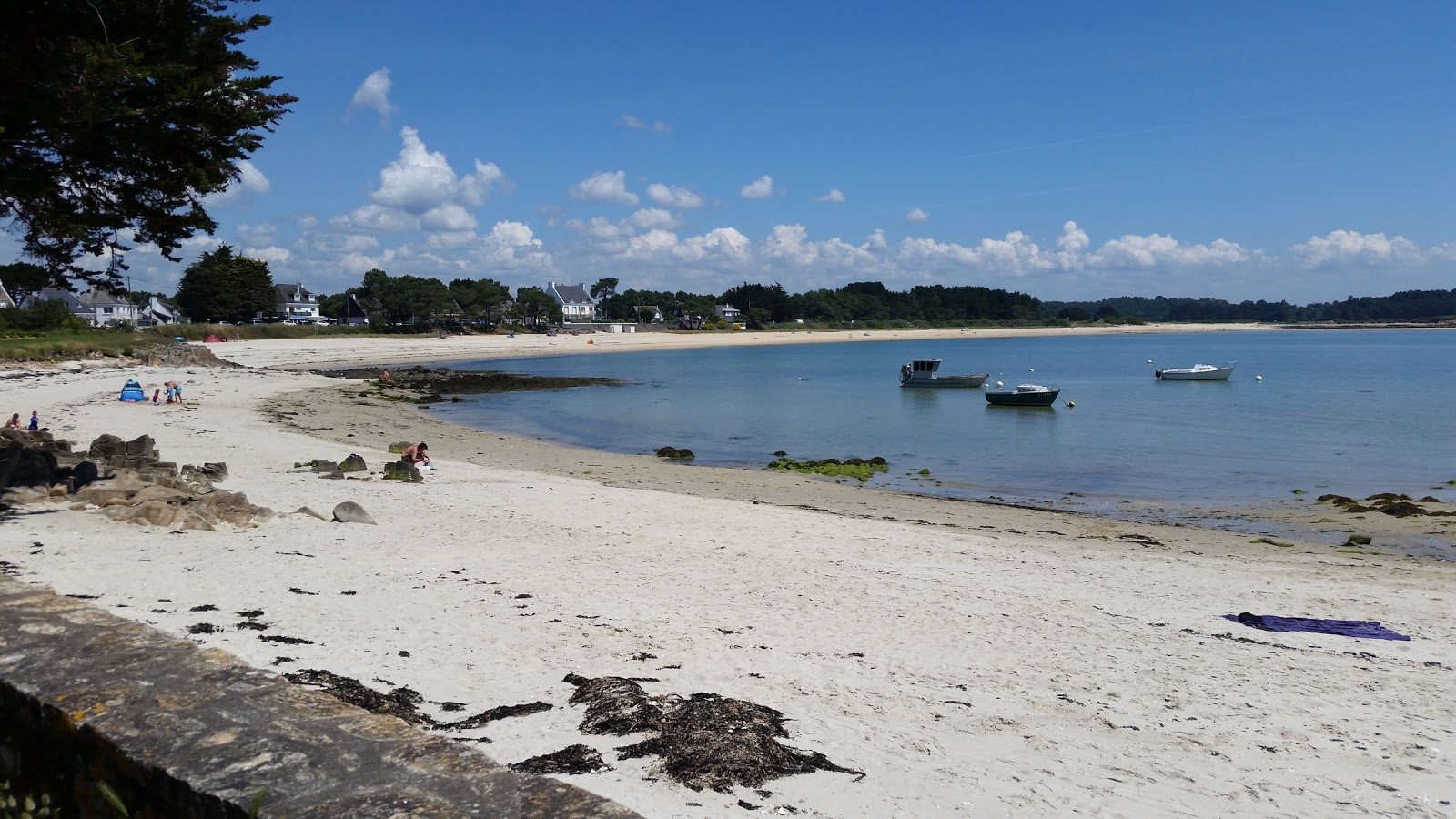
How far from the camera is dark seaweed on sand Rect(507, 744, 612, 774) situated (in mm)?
4488

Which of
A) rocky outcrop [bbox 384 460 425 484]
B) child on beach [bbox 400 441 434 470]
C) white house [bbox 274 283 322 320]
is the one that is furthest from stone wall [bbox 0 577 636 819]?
white house [bbox 274 283 322 320]

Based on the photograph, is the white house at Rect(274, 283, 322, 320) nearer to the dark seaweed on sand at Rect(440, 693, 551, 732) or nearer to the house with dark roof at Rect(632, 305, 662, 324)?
the house with dark roof at Rect(632, 305, 662, 324)

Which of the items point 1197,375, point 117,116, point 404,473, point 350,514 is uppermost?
point 117,116

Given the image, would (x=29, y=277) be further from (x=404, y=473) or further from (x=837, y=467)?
(x=837, y=467)

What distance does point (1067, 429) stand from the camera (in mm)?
37688

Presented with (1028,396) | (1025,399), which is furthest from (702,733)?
(1025,399)

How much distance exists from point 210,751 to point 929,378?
190ft

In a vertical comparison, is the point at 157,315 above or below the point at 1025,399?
above

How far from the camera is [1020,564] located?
39.9 feet

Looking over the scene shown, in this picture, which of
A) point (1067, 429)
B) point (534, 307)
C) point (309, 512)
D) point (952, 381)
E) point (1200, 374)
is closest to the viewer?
point (309, 512)

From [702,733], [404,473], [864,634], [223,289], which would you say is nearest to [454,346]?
[223,289]

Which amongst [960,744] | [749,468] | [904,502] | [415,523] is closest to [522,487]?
[415,523]

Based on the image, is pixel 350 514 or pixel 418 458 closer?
pixel 350 514

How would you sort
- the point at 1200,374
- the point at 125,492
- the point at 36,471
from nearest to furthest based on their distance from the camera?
the point at 125,492, the point at 36,471, the point at 1200,374
